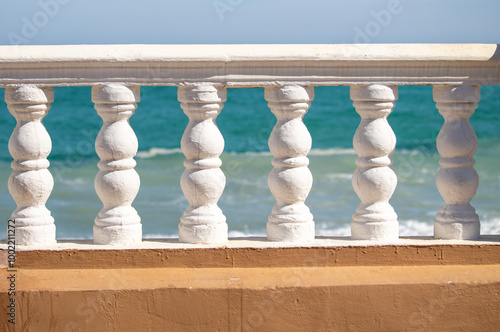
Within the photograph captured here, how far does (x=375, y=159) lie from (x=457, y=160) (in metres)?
0.36

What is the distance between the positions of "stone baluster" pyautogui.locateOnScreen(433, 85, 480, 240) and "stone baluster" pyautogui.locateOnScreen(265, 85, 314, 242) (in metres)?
0.57

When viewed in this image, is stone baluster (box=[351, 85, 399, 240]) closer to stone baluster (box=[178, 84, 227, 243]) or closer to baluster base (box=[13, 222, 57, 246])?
stone baluster (box=[178, 84, 227, 243])

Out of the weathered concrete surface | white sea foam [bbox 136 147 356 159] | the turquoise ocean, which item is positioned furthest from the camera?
white sea foam [bbox 136 147 356 159]

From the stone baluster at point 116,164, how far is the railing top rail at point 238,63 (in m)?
0.07

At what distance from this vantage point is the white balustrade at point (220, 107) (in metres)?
2.48

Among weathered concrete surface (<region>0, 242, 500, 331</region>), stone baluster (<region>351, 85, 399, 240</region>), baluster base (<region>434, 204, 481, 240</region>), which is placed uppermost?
stone baluster (<region>351, 85, 399, 240</region>)

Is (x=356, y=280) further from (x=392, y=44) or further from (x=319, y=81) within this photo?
(x=392, y=44)

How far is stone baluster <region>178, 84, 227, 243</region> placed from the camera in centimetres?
251

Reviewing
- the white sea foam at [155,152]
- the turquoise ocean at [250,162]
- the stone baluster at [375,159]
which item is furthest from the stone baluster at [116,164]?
the white sea foam at [155,152]

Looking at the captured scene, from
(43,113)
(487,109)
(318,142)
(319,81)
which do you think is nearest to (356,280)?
(319,81)

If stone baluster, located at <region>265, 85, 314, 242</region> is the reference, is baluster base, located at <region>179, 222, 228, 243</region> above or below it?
below

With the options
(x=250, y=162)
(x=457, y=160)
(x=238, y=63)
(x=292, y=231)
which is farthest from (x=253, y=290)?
(x=250, y=162)

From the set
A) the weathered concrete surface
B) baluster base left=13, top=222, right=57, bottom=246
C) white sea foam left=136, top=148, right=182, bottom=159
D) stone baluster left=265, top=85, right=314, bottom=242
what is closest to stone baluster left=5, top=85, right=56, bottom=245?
baluster base left=13, top=222, right=57, bottom=246

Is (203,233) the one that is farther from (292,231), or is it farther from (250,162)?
(250,162)
